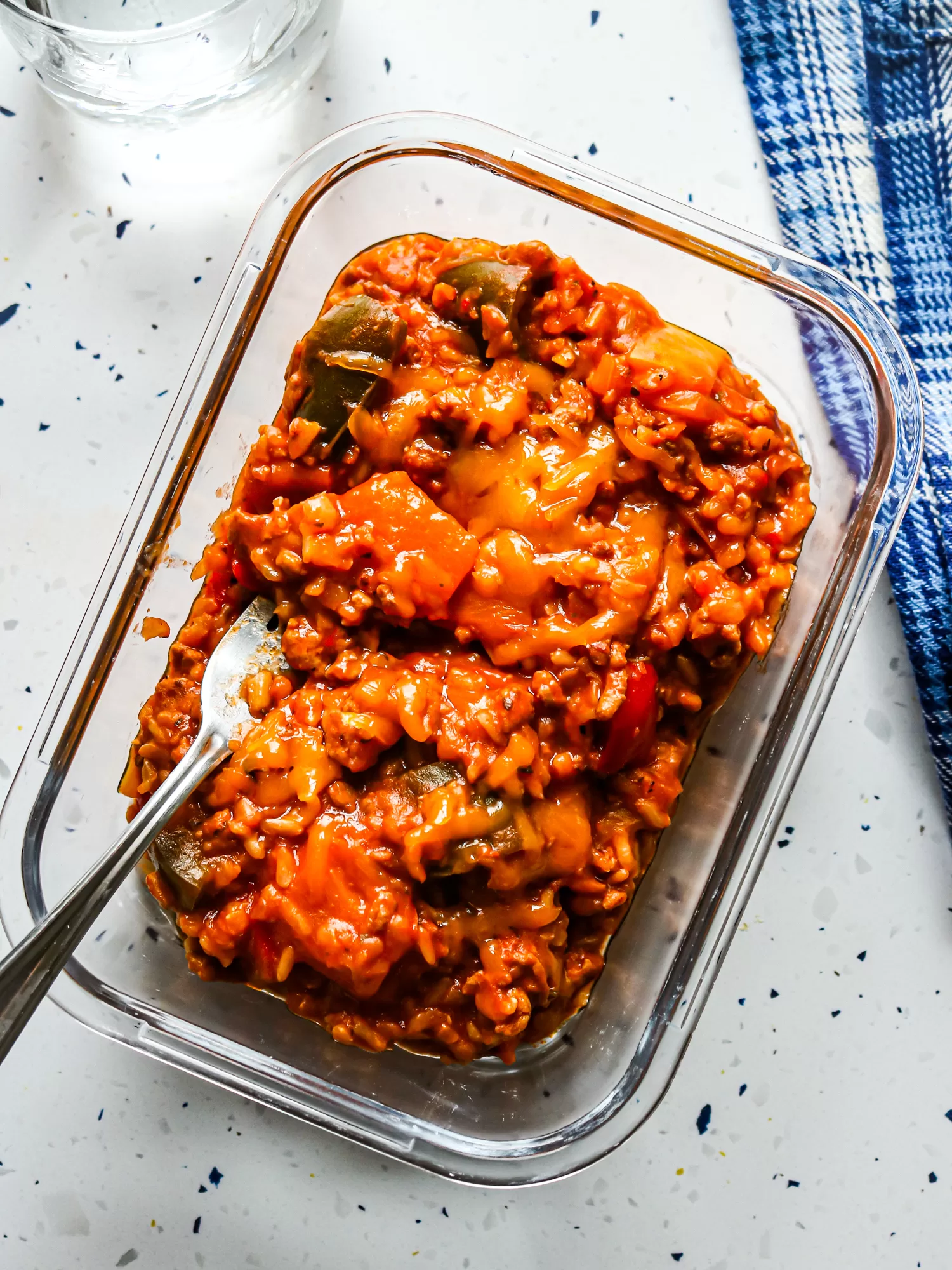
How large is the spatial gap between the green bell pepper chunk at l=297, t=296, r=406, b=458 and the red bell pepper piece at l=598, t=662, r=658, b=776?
0.57 metres

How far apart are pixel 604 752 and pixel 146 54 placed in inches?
56.9

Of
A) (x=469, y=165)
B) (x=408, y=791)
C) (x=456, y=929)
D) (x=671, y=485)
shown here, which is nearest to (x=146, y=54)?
(x=469, y=165)

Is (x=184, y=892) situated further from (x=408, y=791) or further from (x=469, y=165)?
(x=469, y=165)

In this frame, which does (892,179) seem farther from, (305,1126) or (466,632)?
(305,1126)

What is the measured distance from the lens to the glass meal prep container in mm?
1759

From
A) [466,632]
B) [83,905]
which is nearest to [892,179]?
[466,632]

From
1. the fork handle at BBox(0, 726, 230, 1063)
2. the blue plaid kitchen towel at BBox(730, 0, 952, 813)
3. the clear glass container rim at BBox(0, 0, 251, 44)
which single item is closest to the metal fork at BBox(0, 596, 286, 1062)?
the fork handle at BBox(0, 726, 230, 1063)

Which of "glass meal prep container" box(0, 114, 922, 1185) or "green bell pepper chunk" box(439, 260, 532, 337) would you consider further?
"glass meal prep container" box(0, 114, 922, 1185)

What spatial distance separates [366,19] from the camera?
78.3 inches

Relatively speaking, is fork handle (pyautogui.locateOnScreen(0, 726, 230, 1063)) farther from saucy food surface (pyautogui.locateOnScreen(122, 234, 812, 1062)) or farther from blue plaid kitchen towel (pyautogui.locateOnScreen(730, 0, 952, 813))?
blue plaid kitchen towel (pyautogui.locateOnScreen(730, 0, 952, 813))

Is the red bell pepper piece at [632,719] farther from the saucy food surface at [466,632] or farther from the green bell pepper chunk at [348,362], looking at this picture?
the green bell pepper chunk at [348,362]

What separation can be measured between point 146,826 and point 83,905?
0.45 feet

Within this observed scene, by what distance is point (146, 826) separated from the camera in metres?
1.55

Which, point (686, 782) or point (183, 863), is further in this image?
point (686, 782)
